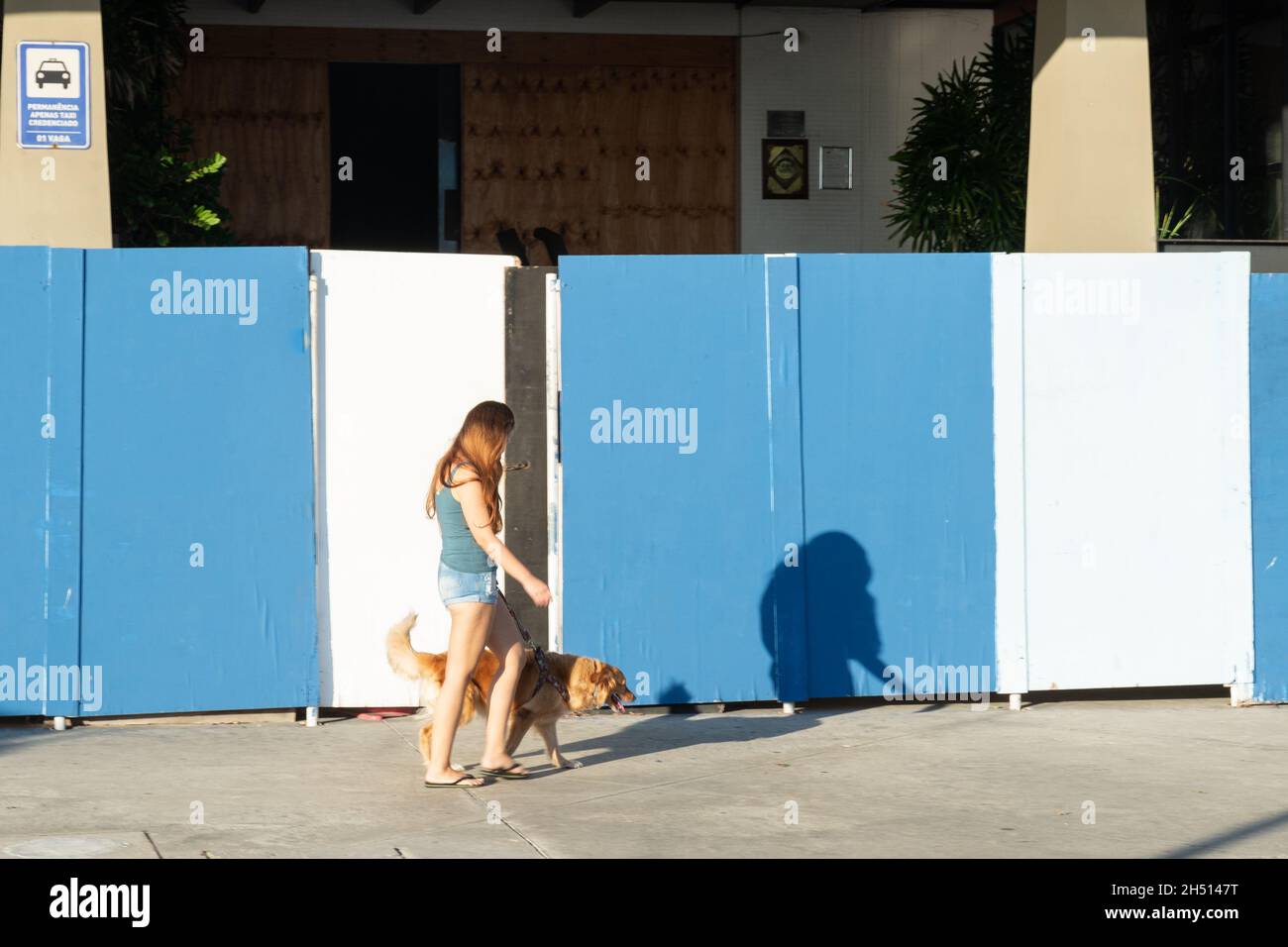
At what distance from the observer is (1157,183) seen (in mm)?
16328

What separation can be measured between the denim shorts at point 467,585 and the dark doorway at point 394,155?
11785 millimetres

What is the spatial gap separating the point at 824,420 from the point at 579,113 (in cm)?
1024

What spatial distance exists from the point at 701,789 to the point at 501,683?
100 cm

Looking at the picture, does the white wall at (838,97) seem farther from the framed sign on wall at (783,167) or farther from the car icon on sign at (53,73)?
the car icon on sign at (53,73)

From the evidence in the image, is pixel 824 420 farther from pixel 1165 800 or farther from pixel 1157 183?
pixel 1157 183

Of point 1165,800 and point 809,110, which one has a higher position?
point 809,110

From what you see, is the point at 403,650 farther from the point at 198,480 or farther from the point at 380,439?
the point at 198,480

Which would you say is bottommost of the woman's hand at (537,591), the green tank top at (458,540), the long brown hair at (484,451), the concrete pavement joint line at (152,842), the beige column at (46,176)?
the concrete pavement joint line at (152,842)

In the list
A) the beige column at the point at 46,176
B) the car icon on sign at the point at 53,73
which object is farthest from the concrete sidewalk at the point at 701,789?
the car icon on sign at the point at 53,73

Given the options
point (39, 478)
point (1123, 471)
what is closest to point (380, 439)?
point (39, 478)

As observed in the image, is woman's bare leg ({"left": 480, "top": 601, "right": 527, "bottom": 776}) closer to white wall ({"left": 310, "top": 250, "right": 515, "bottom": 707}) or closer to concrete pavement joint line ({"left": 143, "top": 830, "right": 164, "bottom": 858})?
white wall ({"left": 310, "top": 250, "right": 515, "bottom": 707})

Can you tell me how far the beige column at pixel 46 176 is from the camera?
10.4 m

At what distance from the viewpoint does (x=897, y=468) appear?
29.7 feet
